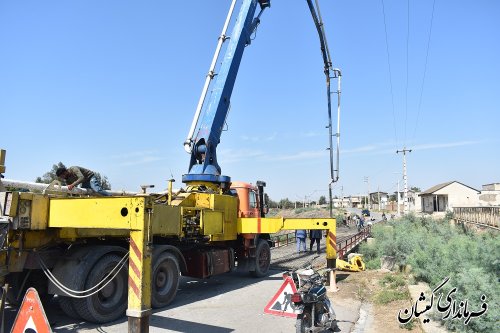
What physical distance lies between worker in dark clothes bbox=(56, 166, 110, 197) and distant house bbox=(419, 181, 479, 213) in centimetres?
5565

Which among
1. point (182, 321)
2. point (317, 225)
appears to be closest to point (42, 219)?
point (182, 321)

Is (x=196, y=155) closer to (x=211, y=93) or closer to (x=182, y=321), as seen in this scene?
(x=211, y=93)

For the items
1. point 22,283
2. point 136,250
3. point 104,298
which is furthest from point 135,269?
point 22,283

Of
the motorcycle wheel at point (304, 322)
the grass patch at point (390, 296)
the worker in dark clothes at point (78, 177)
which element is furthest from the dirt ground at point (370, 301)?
the worker in dark clothes at point (78, 177)

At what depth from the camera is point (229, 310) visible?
836 centimetres

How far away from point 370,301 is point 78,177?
268 inches

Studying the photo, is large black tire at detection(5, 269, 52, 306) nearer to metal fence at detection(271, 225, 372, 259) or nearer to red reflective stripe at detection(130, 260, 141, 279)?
red reflective stripe at detection(130, 260, 141, 279)

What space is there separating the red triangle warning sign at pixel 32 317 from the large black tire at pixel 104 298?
2318 mm

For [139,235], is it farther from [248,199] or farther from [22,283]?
[248,199]

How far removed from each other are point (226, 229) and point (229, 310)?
8.88 ft

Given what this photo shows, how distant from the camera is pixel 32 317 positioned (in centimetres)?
439

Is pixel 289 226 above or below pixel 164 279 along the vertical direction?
above

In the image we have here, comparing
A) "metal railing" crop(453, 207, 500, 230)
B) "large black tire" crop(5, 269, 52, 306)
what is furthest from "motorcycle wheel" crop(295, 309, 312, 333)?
"metal railing" crop(453, 207, 500, 230)

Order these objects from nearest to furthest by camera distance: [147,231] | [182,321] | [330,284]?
[147,231] < [182,321] < [330,284]
